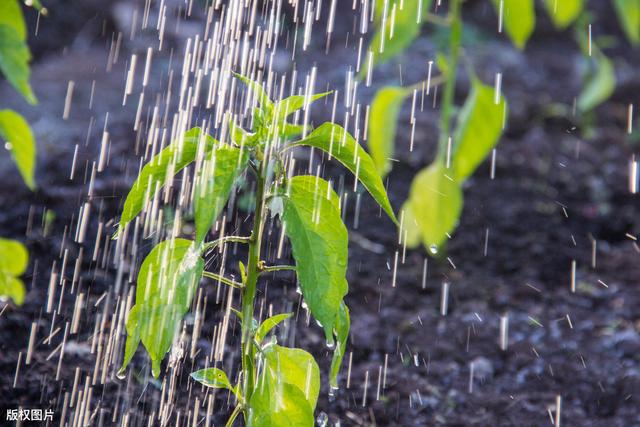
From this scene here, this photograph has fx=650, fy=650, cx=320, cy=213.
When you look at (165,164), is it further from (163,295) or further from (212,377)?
(212,377)

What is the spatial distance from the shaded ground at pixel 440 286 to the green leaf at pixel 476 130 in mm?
1378

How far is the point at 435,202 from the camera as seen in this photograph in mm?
361

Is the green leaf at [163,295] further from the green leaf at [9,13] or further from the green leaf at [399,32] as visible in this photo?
the green leaf at [399,32]

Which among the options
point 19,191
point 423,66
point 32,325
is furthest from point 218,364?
point 423,66

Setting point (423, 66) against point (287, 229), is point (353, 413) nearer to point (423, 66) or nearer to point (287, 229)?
point (287, 229)

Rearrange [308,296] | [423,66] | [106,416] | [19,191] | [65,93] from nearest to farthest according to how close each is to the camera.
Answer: [308,296] → [106,416] → [19,191] → [65,93] → [423,66]

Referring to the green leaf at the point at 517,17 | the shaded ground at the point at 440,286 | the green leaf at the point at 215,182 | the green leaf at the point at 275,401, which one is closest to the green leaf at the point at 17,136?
the green leaf at the point at 215,182

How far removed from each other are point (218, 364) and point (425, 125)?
2.34m

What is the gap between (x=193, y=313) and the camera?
2.03m

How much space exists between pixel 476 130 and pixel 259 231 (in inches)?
25.9

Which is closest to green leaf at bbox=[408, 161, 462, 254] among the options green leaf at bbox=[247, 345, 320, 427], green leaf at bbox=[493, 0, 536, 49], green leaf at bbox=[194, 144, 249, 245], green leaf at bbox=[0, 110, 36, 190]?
green leaf at bbox=[493, 0, 536, 49]

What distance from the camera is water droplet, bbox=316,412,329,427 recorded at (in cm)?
161

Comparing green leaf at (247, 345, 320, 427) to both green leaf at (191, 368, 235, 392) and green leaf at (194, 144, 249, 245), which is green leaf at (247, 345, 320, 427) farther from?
green leaf at (194, 144, 249, 245)

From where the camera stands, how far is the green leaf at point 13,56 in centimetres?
54
